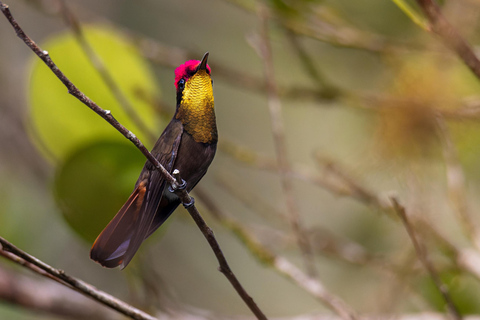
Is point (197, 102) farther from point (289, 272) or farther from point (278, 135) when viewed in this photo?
point (289, 272)

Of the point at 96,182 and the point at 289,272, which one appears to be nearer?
the point at 96,182

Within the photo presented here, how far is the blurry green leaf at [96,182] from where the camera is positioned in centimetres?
36

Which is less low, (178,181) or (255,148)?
(178,181)

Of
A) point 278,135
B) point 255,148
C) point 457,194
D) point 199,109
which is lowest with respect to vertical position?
point 255,148

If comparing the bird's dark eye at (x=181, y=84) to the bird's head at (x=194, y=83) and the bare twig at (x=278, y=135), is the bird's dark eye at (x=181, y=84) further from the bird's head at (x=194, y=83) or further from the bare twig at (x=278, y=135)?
the bare twig at (x=278, y=135)

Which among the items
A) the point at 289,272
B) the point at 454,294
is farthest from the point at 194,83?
the point at 454,294

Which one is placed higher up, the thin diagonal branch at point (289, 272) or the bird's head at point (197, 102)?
the bird's head at point (197, 102)

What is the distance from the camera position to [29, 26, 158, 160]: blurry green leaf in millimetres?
467

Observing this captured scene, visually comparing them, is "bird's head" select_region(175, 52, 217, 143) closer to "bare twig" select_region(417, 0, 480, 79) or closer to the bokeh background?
the bokeh background

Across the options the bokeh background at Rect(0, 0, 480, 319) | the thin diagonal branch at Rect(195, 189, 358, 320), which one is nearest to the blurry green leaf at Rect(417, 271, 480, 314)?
the bokeh background at Rect(0, 0, 480, 319)

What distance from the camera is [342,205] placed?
57.0 inches

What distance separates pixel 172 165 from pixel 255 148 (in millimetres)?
1130

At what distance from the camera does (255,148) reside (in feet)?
4.93

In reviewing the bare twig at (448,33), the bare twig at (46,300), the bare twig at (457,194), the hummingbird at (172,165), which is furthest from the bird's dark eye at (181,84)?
the bare twig at (46,300)
